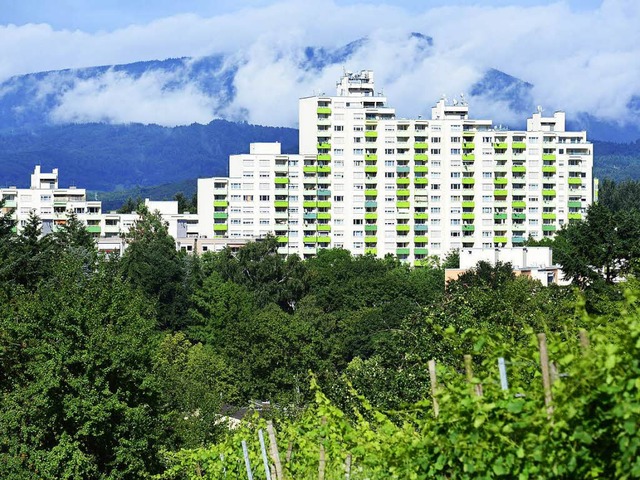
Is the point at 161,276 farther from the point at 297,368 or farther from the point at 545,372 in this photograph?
the point at 545,372

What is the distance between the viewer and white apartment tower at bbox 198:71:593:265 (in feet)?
435

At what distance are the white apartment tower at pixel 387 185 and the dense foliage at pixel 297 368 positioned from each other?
3647cm

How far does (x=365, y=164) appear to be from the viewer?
134m

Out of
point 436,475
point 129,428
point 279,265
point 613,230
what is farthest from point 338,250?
point 436,475

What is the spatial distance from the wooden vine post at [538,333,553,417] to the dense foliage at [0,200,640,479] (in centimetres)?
8

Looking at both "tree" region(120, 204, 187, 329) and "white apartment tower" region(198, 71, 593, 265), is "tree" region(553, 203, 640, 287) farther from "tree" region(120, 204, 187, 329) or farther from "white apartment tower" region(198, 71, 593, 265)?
"white apartment tower" region(198, 71, 593, 265)

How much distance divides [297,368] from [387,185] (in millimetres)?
74090

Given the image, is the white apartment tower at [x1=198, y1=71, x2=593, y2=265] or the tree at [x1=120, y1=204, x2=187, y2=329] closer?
the tree at [x1=120, y1=204, x2=187, y2=329]

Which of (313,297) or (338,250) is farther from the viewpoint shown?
(338,250)

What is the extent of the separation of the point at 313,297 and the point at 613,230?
2800 centimetres

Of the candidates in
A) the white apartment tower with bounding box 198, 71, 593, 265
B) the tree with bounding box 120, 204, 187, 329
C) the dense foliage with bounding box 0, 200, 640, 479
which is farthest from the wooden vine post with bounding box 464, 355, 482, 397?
the white apartment tower with bounding box 198, 71, 593, 265

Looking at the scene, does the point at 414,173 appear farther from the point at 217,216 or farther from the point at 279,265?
the point at 279,265

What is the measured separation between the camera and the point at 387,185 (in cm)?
13412

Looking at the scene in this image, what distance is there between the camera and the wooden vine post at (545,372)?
30.2 ft
